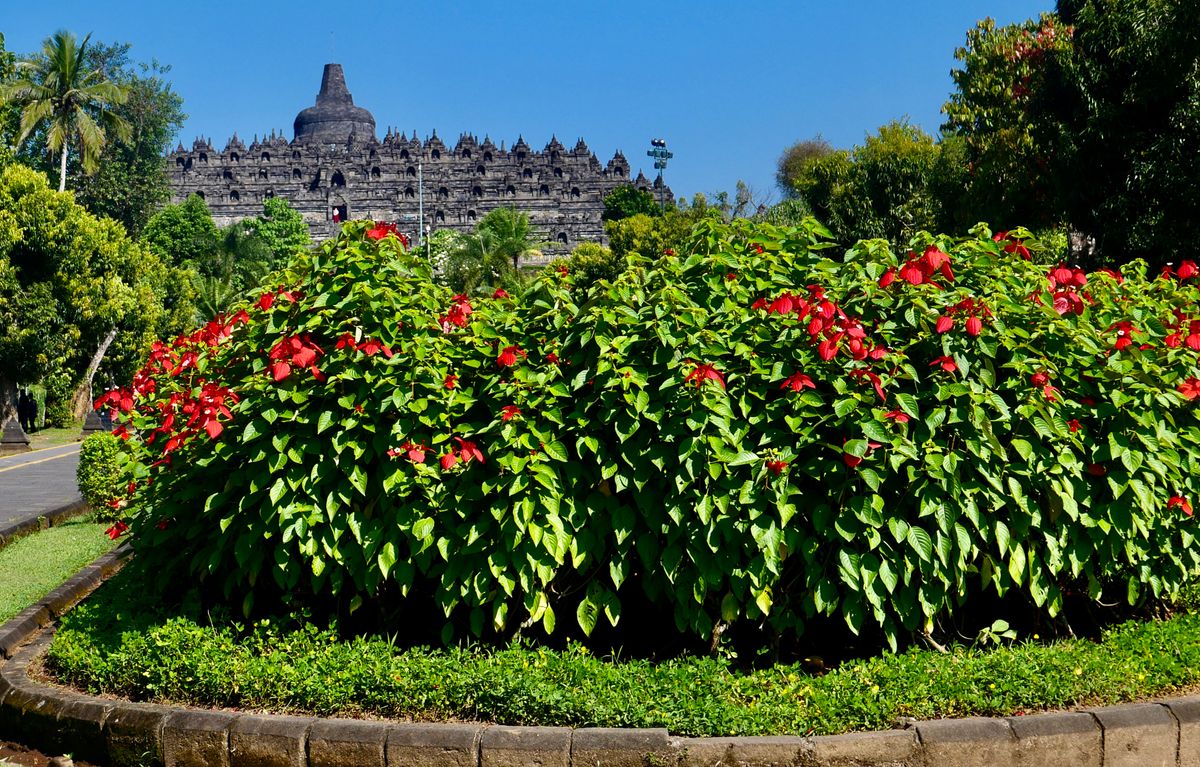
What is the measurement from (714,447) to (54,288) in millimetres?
21776

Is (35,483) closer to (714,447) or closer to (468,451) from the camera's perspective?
(468,451)

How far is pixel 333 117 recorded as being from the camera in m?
101

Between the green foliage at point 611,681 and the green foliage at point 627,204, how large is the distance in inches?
3016

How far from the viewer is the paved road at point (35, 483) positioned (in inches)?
406

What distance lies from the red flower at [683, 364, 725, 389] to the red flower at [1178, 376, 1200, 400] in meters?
1.91

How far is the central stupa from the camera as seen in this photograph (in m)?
100

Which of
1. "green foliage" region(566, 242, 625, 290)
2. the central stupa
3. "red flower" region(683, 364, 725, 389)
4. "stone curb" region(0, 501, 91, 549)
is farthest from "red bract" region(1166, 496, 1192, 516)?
the central stupa

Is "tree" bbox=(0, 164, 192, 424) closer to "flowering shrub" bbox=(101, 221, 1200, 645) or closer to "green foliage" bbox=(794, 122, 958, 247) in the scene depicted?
"green foliage" bbox=(794, 122, 958, 247)

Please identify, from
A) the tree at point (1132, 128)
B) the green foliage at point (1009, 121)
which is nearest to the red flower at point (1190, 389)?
the tree at point (1132, 128)

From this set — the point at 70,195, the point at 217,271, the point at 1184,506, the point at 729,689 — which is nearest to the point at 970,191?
the point at 1184,506

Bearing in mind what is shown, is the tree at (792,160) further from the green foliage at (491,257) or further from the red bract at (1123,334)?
the red bract at (1123,334)

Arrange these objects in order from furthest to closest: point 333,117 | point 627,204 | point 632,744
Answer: point 333,117
point 627,204
point 632,744

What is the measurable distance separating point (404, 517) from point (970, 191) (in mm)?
15329

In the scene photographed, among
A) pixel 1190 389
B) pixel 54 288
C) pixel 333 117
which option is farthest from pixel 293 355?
pixel 333 117
